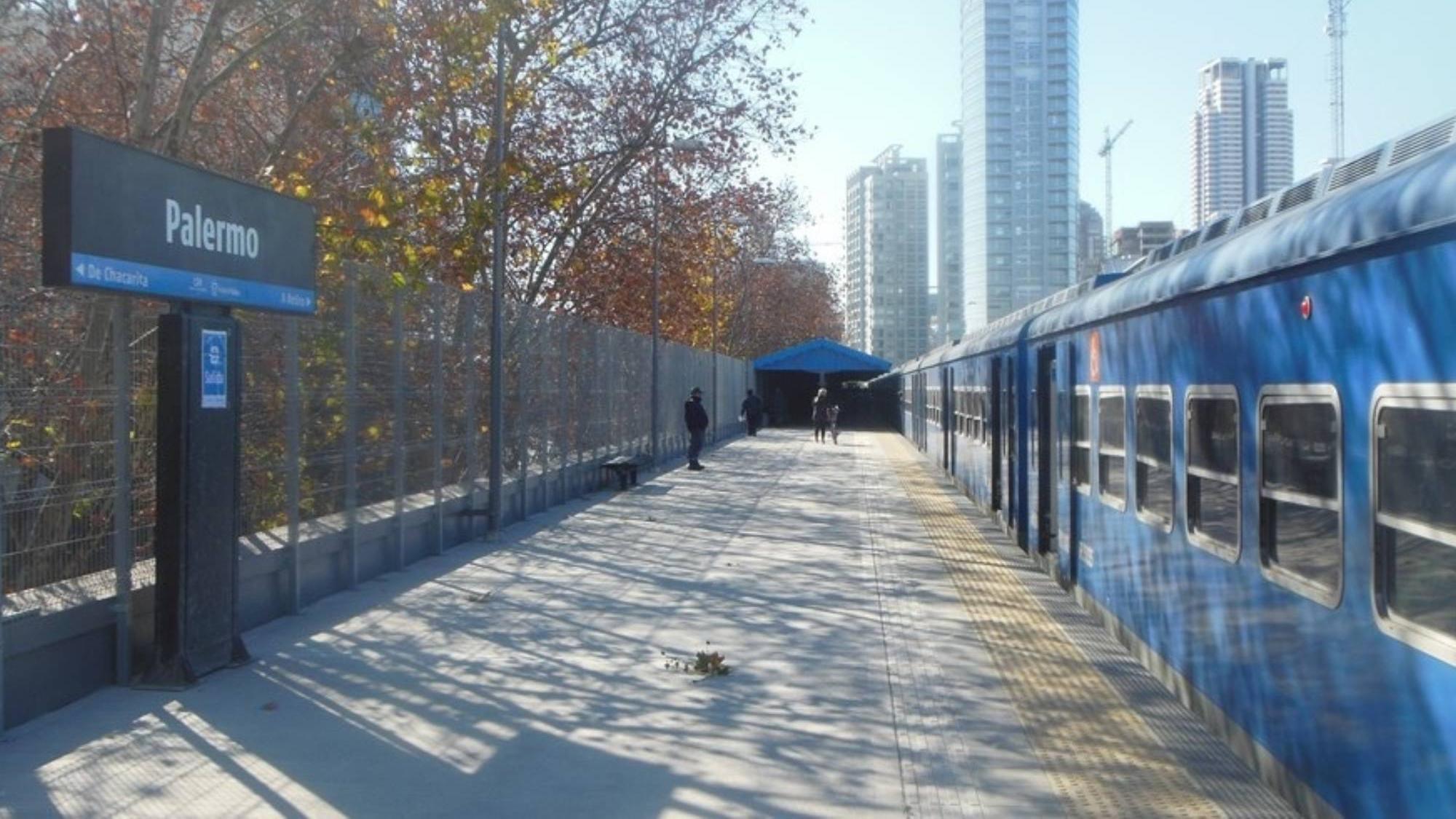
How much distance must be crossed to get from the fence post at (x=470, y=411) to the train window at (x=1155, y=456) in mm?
9143

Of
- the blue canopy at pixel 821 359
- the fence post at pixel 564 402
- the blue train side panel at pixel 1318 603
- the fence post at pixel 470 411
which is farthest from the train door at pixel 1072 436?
the blue canopy at pixel 821 359

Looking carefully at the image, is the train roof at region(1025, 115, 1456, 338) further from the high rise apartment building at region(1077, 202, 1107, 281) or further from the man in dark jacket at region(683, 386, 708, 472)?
the high rise apartment building at region(1077, 202, 1107, 281)

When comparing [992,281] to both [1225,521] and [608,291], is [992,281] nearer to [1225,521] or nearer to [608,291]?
[608,291]

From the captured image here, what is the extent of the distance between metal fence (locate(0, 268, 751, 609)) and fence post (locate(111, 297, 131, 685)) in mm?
12

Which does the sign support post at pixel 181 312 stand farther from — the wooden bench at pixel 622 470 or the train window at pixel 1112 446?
the wooden bench at pixel 622 470

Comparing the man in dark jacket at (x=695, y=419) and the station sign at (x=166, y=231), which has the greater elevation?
the station sign at (x=166, y=231)

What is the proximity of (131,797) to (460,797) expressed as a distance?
1459 mm

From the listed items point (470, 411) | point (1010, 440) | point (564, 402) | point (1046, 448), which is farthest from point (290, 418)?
point (564, 402)

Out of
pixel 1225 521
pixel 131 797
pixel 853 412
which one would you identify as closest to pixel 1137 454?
pixel 1225 521

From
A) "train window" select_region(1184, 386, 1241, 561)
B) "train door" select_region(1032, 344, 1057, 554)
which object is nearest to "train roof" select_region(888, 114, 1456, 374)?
"train window" select_region(1184, 386, 1241, 561)

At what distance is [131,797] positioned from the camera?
21.2ft

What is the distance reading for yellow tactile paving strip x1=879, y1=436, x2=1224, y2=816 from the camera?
649 cm

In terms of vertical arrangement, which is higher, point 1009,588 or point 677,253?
point 677,253

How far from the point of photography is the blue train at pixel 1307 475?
4469 millimetres
